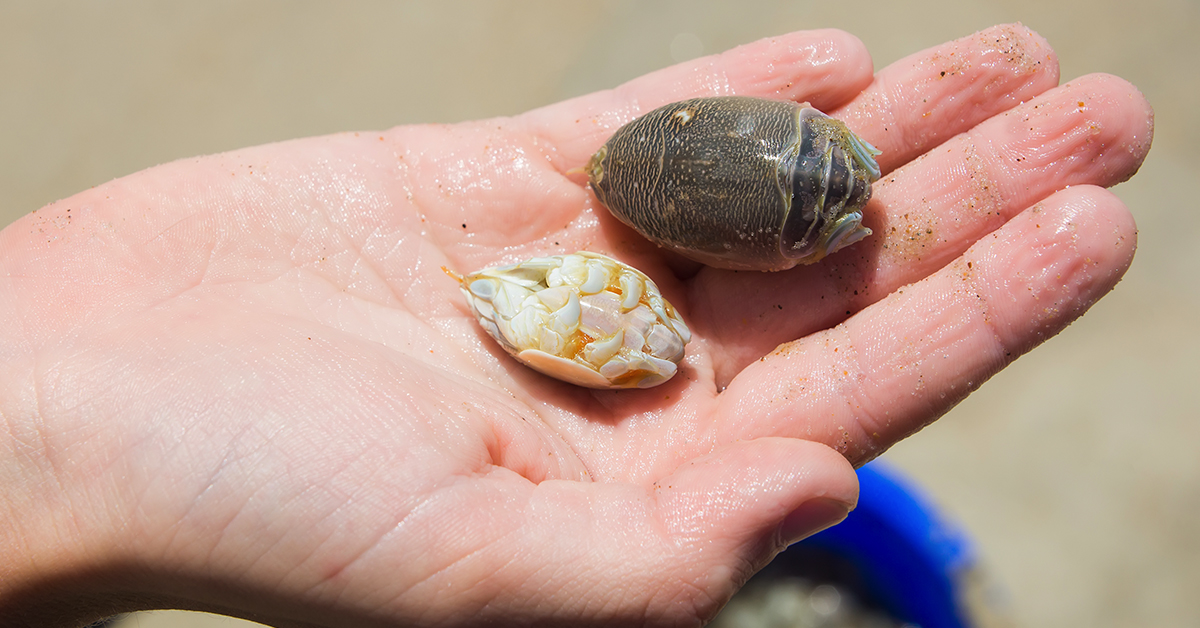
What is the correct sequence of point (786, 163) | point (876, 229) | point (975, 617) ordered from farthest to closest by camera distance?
1. point (975, 617)
2. point (876, 229)
3. point (786, 163)

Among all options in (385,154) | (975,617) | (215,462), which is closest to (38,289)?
(215,462)

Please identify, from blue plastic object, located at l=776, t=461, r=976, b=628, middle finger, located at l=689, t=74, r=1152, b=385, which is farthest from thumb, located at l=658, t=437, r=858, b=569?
blue plastic object, located at l=776, t=461, r=976, b=628

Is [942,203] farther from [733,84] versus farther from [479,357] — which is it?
[479,357]

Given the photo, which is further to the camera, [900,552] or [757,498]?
[900,552]

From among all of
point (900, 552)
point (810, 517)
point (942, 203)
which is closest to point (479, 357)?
point (810, 517)

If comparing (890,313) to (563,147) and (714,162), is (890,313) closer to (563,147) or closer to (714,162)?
(714,162)

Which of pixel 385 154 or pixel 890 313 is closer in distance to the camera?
pixel 890 313

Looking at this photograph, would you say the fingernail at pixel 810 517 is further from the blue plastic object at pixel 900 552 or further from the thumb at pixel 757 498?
the blue plastic object at pixel 900 552
